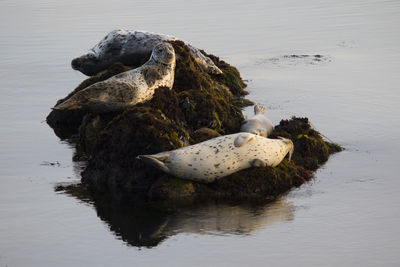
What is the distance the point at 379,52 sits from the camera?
18.0 metres

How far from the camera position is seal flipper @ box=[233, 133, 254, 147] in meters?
9.70

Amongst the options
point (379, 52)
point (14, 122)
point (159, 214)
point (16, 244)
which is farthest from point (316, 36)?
point (16, 244)

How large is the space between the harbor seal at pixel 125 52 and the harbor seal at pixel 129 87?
77.5 inches

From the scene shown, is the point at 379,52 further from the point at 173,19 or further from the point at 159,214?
the point at 159,214

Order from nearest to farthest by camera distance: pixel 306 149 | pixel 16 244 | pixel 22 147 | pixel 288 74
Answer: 1. pixel 16 244
2. pixel 306 149
3. pixel 22 147
4. pixel 288 74

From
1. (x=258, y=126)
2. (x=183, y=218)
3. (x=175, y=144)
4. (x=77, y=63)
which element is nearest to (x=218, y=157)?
(x=175, y=144)

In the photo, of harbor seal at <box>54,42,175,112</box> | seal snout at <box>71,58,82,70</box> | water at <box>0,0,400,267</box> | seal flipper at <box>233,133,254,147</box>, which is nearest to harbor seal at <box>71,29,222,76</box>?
seal snout at <box>71,58,82,70</box>

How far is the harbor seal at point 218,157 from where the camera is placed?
30.8 ft

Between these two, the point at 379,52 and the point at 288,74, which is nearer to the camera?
the point at 288,74

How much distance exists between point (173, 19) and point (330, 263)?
55.2 feet

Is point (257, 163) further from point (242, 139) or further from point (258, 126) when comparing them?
point (258, 126)

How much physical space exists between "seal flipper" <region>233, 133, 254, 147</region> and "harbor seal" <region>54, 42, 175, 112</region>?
2116mm

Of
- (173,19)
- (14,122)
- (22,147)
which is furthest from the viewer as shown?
(173,19)

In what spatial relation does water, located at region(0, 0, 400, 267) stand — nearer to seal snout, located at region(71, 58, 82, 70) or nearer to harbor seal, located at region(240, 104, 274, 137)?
seal snout, located at region(71, 58, 82, 70)
